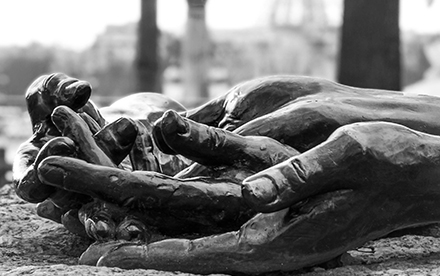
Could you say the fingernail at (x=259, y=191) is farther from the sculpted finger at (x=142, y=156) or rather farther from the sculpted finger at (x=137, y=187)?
the sculpted finger at (x=142, y=156)

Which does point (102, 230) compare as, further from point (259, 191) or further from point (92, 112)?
point (92, 112)

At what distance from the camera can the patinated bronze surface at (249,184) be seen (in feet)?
9.35

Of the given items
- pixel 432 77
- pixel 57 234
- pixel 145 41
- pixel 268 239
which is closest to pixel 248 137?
pixel 268 239

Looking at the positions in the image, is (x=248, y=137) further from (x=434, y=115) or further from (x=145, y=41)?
(x=145, y=41)

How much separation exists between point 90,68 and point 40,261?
795 inches

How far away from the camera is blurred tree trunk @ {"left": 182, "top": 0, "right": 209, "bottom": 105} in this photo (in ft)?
46.8

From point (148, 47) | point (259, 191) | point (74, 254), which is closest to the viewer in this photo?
point (259, 191)

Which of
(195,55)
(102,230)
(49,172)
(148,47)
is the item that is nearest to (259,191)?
Result: (102,230)

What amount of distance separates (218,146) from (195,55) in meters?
12.5

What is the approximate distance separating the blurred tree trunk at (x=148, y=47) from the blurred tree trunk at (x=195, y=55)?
84.3 inches

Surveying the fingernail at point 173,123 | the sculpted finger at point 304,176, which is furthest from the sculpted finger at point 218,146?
the sculpted finger at point 304,176

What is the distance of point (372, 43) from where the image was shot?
7.05 meters

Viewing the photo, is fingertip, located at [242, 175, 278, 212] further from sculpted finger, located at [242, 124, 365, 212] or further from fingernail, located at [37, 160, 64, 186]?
fingernail, located at [37, 160, 64, 186]

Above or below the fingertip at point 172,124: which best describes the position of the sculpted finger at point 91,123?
below
